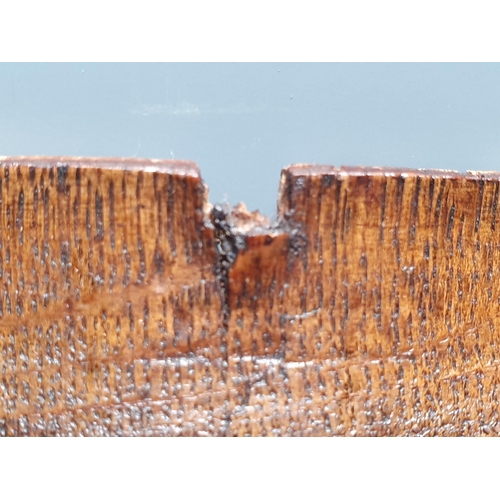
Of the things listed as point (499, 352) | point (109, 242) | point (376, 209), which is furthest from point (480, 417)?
point (109, 242)

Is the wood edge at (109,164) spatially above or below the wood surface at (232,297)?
above

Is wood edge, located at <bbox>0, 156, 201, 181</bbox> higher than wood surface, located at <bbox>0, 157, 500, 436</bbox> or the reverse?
higher

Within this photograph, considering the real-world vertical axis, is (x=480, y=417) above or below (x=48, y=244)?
below

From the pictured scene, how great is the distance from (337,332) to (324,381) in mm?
33

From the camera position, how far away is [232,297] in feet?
1.21

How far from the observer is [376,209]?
0.36 metres

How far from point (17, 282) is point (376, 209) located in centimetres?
23

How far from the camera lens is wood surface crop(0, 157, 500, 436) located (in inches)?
14.1

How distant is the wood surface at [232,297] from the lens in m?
0.36

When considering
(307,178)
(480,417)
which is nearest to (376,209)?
(307,178)

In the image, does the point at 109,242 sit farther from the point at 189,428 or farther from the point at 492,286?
the point at 492,286

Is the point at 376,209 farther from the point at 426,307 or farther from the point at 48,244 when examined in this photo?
the point at 48,244

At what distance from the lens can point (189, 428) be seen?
0.38 meters

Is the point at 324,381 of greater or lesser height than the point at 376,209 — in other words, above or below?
below
